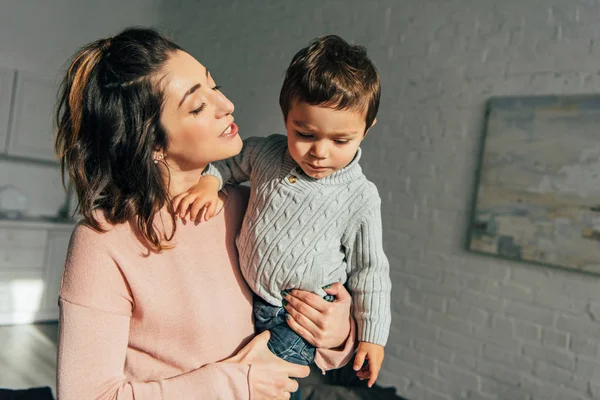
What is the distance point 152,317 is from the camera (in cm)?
103

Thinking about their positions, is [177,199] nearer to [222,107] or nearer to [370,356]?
[222,107]

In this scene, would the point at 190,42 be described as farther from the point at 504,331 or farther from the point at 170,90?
the point at 170,90

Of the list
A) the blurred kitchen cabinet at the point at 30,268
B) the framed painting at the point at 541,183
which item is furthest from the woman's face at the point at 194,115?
the blurred kitchen cabinet at the point at 30,268

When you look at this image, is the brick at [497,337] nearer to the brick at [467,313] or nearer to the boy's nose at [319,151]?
the brick at [467,313]

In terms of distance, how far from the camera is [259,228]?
115cm

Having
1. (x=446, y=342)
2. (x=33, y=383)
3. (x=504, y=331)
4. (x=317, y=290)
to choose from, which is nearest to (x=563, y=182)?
(x=504, y=331)

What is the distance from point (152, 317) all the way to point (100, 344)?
113mm

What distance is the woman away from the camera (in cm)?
96

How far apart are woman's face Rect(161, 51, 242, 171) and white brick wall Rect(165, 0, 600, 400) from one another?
221 cm

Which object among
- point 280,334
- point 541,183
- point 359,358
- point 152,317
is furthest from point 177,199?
point 541,183

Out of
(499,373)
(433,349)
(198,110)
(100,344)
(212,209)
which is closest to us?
(100,344)

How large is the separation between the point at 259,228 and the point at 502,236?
83.7 inches

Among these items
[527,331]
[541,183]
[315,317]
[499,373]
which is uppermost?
[541,183]

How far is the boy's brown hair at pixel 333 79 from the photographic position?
3.59ft
